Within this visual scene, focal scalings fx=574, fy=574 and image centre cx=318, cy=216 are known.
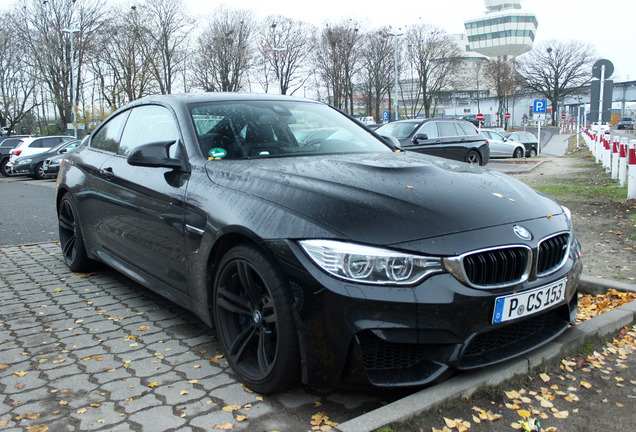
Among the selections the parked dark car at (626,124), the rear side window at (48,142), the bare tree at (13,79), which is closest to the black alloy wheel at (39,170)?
the rear side window at (48,142)

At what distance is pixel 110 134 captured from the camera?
5004 mm

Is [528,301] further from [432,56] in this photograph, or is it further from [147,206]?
[432,56]

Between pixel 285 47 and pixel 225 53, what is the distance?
7.66 m

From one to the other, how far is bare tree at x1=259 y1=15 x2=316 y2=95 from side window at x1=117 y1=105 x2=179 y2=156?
54495 millimetres

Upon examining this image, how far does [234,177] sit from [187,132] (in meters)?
0.72

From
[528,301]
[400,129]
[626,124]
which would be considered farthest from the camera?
[626,124]

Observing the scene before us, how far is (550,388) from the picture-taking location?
289 centimetres

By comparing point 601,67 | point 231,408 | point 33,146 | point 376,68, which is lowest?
point 231,408

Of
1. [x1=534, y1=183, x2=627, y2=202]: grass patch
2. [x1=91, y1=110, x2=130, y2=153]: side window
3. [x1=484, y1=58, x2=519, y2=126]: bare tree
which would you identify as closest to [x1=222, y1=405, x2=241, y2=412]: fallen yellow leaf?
[x1=91, y1=110, x2=130, y2=153]: side window

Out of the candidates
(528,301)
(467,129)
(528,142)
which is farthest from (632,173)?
(528,142)

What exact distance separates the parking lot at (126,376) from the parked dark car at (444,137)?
1236 cm

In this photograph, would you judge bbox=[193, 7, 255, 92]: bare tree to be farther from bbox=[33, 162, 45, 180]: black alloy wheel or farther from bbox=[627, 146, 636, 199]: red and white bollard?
bbox=[627, 146, 636, 199]: red and white bollard

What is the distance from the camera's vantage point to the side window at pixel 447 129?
17375 mm

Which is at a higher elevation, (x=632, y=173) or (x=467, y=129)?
(x=467, y=129)
